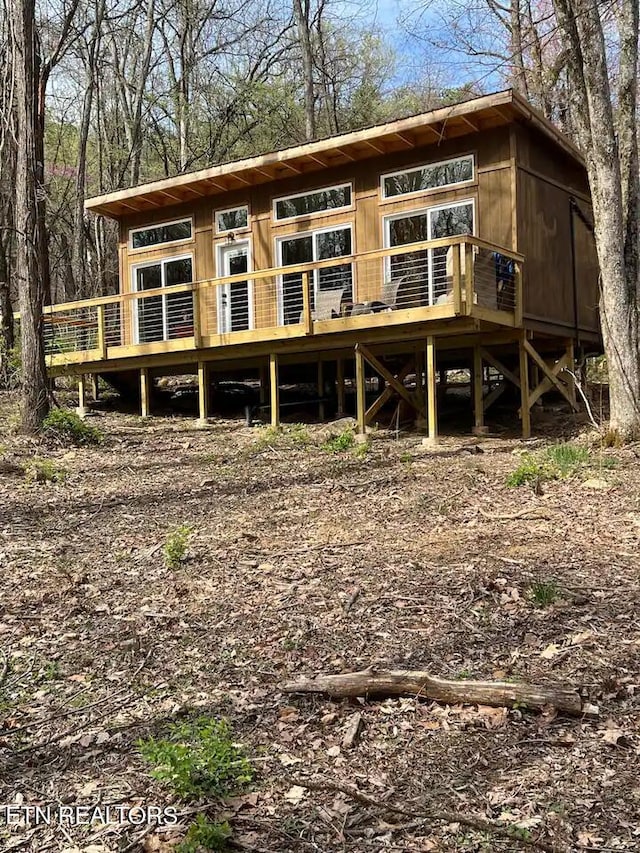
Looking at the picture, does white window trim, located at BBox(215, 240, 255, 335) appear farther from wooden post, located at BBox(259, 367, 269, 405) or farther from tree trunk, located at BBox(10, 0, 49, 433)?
tree trunk, located at BBox(10, 0, 49, 433)

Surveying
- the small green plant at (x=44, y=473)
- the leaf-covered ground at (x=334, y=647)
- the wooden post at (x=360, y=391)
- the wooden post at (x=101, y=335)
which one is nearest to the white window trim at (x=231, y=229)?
the wooden post at (x=101, y=335)

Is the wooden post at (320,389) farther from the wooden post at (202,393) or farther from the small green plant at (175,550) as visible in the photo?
the small green plant at (175,550)

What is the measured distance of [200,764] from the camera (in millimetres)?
2922

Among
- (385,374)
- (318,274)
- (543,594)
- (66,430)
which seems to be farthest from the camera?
(318,274)

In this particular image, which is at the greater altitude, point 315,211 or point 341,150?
point 341,150

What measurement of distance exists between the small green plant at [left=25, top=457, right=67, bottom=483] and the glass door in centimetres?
525

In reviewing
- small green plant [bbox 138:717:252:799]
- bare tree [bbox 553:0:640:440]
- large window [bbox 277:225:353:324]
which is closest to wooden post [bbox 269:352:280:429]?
large window [bbox 277:225:353:324]

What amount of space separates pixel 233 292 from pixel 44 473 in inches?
236

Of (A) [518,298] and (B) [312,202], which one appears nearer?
(A) [518,298]

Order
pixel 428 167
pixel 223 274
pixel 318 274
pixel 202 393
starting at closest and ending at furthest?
pixel 428 167, pixel 318 274, pixel 202 393, pixel 223 274

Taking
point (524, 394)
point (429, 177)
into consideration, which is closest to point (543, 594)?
point (524, 394)

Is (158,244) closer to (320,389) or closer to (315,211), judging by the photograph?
(315,211)

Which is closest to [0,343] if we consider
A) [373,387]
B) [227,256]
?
[227,256]

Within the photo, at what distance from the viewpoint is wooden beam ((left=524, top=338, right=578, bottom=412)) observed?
1121 centimetres
